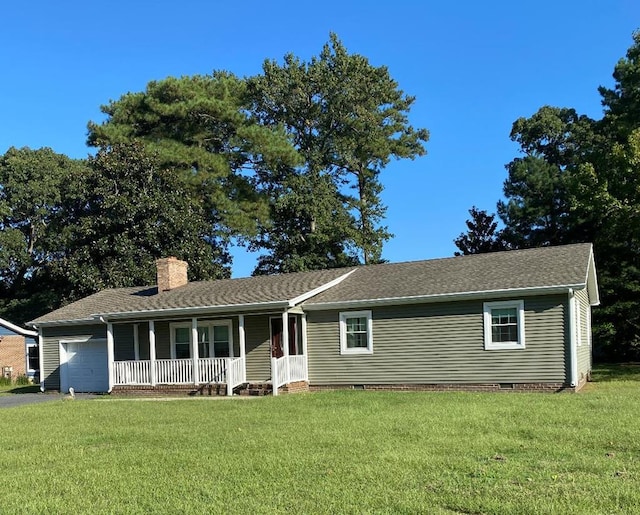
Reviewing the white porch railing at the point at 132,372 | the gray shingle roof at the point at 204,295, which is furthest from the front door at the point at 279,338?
the white porch railing at the point at 132,372

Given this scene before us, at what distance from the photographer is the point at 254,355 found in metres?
19.8

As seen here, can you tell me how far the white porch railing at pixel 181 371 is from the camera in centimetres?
1873

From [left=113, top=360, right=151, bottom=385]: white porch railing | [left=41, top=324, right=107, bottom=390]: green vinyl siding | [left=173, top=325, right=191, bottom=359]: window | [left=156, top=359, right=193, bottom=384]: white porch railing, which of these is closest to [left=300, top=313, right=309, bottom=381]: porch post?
[left=156, top=359, right=193, bottom=384]: white porch railing

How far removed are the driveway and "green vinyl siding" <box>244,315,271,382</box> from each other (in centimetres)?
544

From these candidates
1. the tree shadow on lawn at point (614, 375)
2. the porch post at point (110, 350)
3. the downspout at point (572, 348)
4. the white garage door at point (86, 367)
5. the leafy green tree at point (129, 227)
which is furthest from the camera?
the leafy green tree at point (129, 227)

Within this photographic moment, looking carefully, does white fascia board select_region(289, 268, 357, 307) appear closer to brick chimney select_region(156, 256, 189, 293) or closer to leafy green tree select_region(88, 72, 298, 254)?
brick chimney select_region(156, 256, 189, 293)

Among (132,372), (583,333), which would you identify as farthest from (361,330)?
(132,372)

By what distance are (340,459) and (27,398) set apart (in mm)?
16557

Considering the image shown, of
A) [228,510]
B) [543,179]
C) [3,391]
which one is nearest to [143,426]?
[228,510]

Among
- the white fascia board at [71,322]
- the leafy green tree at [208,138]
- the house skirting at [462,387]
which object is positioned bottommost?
the house skirting at [462,387]

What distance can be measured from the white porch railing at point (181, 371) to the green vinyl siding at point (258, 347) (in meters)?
0.48

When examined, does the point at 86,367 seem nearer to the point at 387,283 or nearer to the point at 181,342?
the point at 181,342

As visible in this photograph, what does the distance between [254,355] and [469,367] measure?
6.83 meters

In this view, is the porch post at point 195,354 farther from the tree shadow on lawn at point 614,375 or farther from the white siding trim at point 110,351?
the tree shadow on lawn at point 614,375
